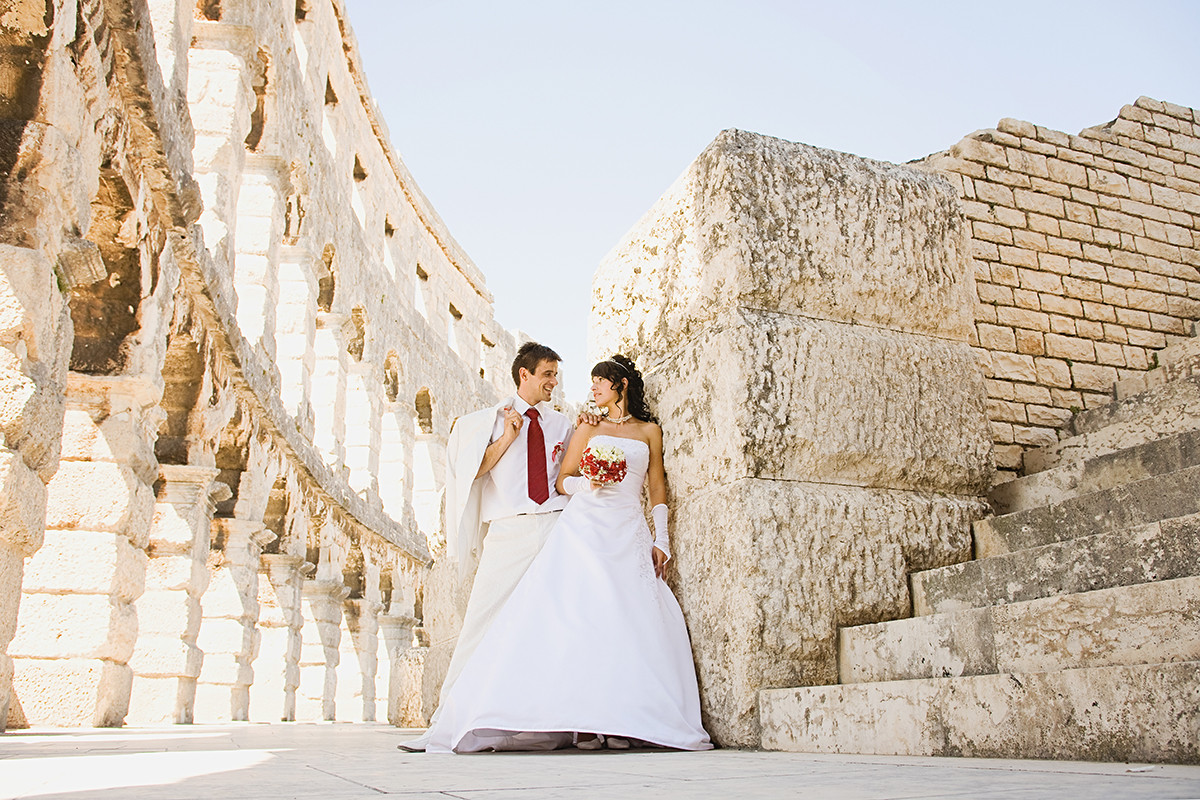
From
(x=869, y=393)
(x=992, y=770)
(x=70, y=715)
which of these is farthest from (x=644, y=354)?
(x=70, y=715)

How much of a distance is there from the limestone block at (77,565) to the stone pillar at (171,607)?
1771 millimetres

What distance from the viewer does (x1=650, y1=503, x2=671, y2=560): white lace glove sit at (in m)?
3.80

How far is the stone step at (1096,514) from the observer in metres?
2.88

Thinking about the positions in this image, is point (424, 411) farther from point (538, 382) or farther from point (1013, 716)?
point (1013, 716)

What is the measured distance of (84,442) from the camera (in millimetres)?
6438

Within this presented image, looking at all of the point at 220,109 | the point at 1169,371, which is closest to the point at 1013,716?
the point at 1169,371

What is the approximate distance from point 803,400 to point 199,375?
259 inches

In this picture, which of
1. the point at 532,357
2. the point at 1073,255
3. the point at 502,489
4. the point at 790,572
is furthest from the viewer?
the point at 1073,255

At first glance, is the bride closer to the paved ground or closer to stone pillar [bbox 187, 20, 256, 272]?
the paved ground

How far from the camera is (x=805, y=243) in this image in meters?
3.75

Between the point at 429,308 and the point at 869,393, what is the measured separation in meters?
20.2

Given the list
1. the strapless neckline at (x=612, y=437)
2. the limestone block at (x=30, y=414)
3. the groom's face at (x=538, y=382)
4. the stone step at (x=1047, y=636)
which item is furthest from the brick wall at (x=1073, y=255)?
the limestone block at (x=30, y=414)

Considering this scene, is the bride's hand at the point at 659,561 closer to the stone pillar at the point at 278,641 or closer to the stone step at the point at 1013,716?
the stone step at the point at 1013,716

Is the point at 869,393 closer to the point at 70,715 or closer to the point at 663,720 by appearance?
the point at 663,720
